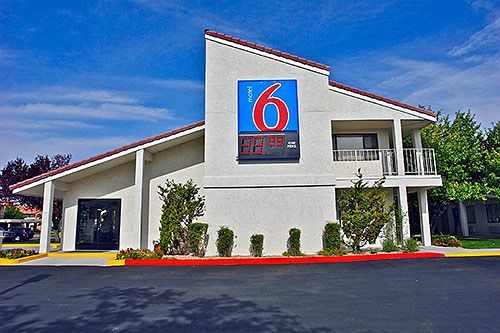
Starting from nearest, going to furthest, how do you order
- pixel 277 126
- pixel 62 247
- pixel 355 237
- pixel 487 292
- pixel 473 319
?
1. pixel 473 319
2. pixel 487 292
3. pixel 355 237
4. pixel 277 126
5. pixel 62 247

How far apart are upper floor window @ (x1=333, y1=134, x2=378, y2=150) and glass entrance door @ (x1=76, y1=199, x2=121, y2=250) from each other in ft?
35.6

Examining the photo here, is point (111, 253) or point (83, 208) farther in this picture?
point (83, 208)

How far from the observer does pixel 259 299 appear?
6895mm

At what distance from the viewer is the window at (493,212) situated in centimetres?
2442

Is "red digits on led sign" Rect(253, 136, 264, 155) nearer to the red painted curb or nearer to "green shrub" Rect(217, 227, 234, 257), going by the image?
"green shrub" Rect(217, 227, 234, 257)

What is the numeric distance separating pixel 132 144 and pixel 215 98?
404 cm

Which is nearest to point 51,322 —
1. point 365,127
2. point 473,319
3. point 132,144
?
point 473,319

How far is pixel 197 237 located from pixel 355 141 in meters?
9.01

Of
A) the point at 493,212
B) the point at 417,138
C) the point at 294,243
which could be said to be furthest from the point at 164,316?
the point at 493,212

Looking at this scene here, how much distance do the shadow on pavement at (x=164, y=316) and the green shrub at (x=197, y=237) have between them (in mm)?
5594

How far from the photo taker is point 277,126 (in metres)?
14.1

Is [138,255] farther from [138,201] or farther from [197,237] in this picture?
[138,201]

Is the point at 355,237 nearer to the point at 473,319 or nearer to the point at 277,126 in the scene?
the point at 277,126

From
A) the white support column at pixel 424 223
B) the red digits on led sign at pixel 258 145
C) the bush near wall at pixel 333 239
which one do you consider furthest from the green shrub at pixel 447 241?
the red digits on led sign at pixel 258 145
